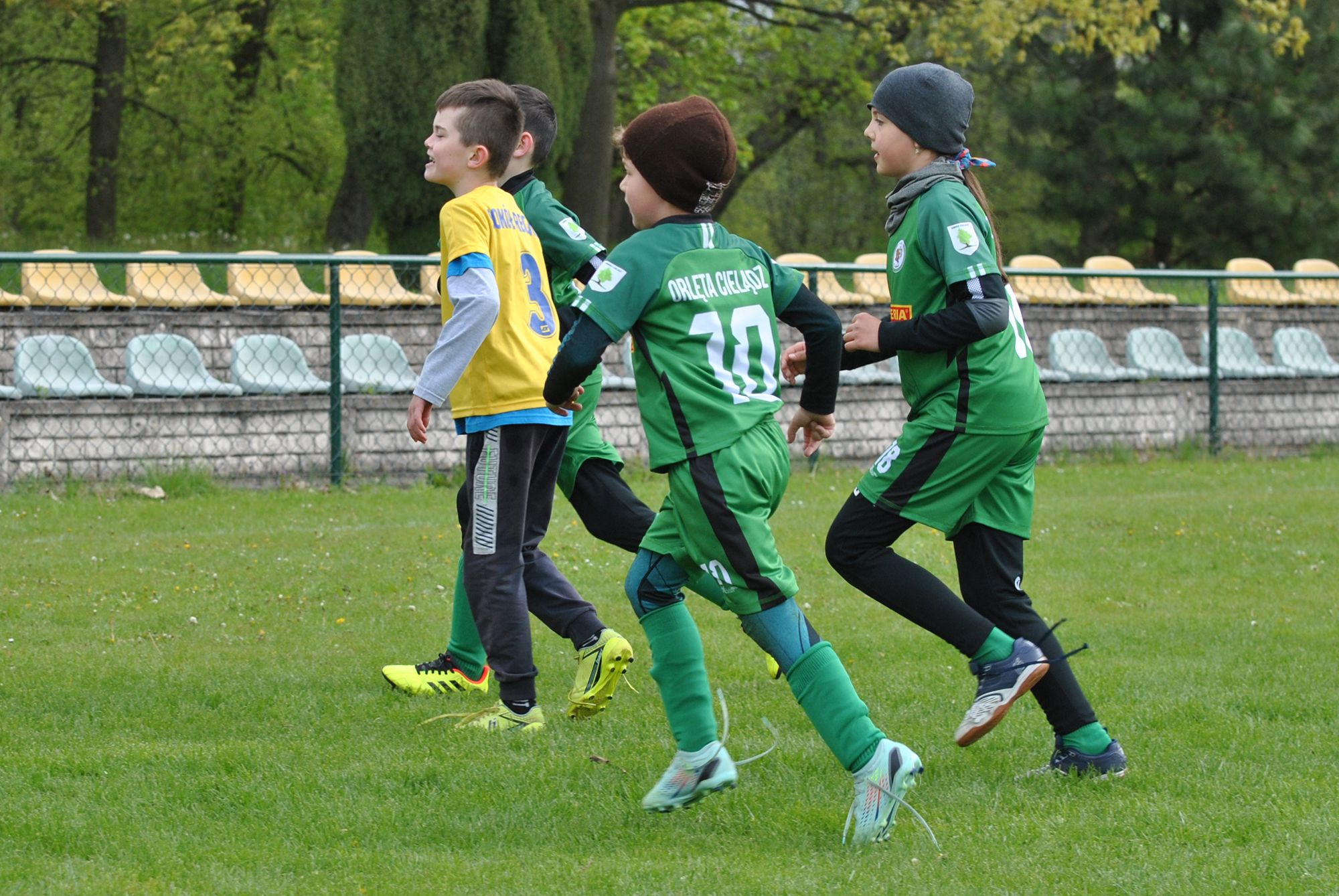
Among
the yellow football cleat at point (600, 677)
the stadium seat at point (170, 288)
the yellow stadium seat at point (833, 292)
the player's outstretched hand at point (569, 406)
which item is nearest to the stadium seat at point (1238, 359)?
the yellow stadium seat at point (833, 292)

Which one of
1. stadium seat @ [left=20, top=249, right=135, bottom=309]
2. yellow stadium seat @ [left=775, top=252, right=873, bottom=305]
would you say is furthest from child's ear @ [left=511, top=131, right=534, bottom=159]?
yellow stadium seat @ [left=775, top=252, right=873, bottom=305]

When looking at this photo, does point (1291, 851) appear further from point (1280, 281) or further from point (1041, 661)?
point (1280, 281)

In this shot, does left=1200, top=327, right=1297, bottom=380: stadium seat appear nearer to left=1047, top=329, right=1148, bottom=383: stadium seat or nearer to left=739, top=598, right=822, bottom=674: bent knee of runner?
left=1047, top=329, right=1148, bottom=383: stadium seat

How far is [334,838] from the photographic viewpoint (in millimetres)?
3654

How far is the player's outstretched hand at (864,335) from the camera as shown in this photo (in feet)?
12.9

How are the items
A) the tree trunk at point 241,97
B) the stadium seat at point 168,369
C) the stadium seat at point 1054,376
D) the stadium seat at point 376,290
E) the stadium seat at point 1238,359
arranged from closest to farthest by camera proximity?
1. the stadium seat at point 168,369
2. the stadium seat at point 376,290
3. the stadium seat at point 1054,376
4. the stadium seat at point 1238,359
5. the tree trunk at point 241,97

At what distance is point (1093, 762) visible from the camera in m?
4.12

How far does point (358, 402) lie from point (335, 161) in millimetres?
17623

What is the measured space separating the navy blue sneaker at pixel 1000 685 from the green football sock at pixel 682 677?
0.64m

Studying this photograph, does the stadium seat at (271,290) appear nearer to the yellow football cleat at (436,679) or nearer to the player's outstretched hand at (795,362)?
the yellow football cleat at (436,679)

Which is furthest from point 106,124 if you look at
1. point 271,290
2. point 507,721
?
point 507,721

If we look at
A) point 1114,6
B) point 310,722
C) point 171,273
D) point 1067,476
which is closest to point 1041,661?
point 310,722

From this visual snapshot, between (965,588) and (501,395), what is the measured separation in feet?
4.83

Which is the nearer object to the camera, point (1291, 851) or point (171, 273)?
point (1291, 851)
